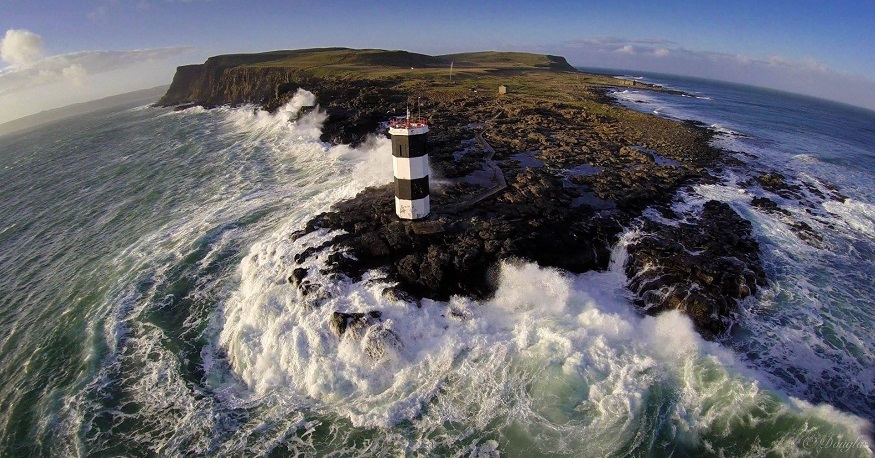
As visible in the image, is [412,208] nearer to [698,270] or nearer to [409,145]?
[409,145]

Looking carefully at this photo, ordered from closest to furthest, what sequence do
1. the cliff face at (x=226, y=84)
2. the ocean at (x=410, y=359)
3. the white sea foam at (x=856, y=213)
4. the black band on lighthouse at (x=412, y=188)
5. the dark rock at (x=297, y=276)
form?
the ocean at (x=410, y=359) → the dark rock at (x=297, y=276) → the black band on lighthouse at (x=412, y=188) → the white sea foam at (x=856, y=213) → the cliff face at (x=226, y=84)

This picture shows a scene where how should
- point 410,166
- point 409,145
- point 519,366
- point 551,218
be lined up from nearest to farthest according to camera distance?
point 519,366, point 409,145, point 410,166, point 551,218

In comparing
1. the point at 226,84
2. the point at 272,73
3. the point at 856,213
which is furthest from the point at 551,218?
the point at 226,84

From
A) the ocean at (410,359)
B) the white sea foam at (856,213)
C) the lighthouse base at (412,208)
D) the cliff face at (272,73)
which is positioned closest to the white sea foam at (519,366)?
the ocean at (410,359)

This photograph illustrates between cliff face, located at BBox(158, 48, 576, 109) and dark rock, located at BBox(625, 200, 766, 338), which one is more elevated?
cliff face, located at BBox(158, 48, 576, 109)

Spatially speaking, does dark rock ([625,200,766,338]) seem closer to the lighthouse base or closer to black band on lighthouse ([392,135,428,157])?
the lighthouse base

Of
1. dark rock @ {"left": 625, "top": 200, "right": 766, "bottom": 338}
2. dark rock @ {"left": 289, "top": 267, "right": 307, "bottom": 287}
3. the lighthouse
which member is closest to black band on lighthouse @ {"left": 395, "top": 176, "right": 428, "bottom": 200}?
the lighthouse

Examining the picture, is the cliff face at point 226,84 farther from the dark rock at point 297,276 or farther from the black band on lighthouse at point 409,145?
the dark rock at point 297,276
